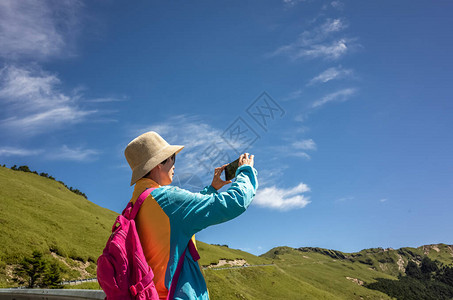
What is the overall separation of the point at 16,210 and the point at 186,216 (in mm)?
61252

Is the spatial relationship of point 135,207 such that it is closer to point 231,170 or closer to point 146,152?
point 146,152

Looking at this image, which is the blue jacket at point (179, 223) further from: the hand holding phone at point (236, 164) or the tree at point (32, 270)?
the tree at point (32, 270)

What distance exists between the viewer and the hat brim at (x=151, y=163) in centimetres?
311

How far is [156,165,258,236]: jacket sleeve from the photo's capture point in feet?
8.83

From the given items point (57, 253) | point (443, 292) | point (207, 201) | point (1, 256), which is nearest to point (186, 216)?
point (207, 201)

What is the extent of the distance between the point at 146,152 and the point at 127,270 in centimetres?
108

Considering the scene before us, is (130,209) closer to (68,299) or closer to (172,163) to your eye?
(172,163)

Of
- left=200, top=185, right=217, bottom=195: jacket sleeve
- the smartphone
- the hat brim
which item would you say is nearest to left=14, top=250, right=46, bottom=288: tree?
left=200, top=185, right=217, bottom=195: jacket sleeve

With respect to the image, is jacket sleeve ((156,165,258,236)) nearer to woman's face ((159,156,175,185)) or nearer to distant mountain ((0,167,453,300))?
woman's face ((159,156,175,185))

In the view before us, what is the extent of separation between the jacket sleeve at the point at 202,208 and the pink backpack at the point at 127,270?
33 cm

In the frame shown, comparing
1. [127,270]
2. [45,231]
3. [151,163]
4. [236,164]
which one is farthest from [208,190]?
[45,231]

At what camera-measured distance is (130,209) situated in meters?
2.93

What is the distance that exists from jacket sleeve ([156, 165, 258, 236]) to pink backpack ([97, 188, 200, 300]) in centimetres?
33

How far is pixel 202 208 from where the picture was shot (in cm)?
269
